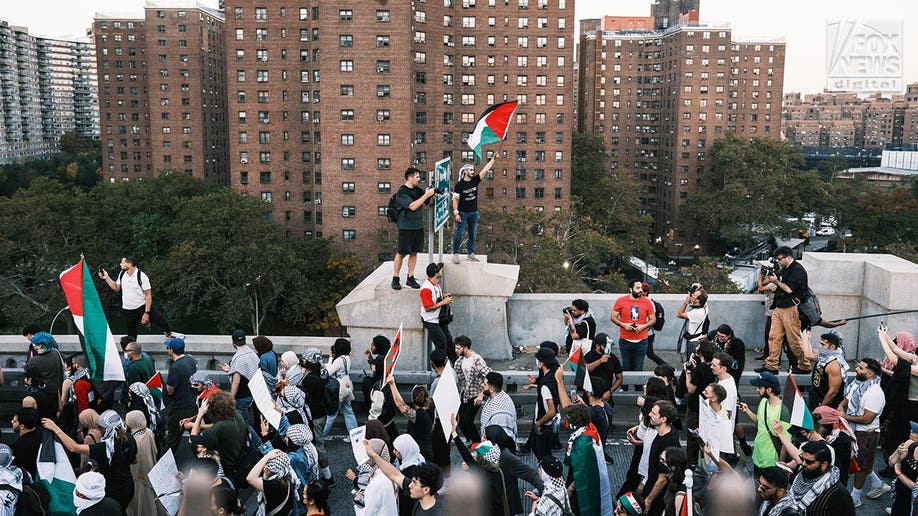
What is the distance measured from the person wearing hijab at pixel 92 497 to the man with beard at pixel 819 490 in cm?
545

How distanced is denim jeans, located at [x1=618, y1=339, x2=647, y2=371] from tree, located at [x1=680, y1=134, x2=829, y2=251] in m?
98.2

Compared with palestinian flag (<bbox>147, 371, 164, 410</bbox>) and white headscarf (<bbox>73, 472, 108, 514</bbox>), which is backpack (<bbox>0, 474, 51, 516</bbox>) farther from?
palestinian flag (<bbox>147, 371, 164, 410</bbox>)

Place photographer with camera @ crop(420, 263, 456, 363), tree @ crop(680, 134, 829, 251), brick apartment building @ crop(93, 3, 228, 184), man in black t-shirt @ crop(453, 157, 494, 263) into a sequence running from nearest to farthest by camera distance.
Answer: photographer with camera @ crop(420, 263, 456, 363) → man in black t-shirt @ crop(453, 157, 494, 263) → tree @ crop(680, 134, 829, 251) → brick apartment building @ crop(93, 3, 228, 184)

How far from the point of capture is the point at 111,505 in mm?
6566

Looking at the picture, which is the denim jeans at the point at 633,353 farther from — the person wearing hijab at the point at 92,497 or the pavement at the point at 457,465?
the person wearing hijab at the point at 92,497

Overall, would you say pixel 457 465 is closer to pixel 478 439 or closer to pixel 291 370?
pixel 478 439

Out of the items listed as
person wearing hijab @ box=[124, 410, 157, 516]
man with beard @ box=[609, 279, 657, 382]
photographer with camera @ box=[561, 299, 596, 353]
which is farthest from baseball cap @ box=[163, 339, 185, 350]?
man with beard @ box=[609, 279, 657, 382]

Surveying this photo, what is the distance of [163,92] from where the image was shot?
385ft

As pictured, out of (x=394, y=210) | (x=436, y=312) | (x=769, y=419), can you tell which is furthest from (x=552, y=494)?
(x=394, y=210)

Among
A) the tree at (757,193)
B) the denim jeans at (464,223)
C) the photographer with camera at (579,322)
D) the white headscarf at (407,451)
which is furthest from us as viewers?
the tree at (757,193)

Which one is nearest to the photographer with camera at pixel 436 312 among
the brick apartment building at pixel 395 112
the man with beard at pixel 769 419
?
the man with beard at pixel 769 419

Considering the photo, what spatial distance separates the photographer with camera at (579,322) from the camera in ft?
31.4

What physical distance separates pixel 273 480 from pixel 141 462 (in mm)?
1642

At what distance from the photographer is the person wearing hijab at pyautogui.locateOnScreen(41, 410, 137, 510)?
7.18 m
